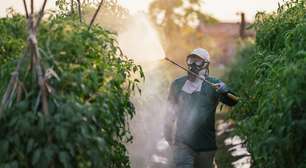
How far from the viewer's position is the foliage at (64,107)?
6.95 meters

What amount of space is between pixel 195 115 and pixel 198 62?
65 centimetres

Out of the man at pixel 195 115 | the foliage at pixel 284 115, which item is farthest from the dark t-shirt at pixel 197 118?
the foliage at pixel 284 115

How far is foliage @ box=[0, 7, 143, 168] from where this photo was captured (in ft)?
22.8

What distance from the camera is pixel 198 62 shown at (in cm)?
1066

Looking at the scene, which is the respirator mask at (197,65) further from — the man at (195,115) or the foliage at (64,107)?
the foliage at (64,107)

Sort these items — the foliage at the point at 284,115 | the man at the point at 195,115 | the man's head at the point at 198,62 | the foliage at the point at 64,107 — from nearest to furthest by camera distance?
the foliage at the point at 64,107
the foliage at the point at 284,115
the man at the point at 195,115
the man's head at the point at 198,62

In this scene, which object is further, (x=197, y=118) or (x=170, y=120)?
(x=170, y=120)

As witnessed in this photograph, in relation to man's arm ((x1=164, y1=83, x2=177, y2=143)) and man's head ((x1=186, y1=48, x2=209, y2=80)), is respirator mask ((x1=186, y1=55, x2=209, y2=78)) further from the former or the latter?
man's arm ((x1=164, y1=83, x2=177, y2=143))

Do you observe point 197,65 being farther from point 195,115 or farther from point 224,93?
point 195,115

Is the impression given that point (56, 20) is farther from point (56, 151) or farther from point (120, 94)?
point (56, 151)

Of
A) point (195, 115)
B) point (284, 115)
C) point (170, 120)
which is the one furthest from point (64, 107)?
point (170, 120)

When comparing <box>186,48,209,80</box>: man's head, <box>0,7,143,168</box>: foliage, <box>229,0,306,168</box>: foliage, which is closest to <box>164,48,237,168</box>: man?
<box>186,48,209,80</box>: man's head

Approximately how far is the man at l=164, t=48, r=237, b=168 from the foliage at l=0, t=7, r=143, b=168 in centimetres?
256

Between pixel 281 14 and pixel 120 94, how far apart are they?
13.2 feet
